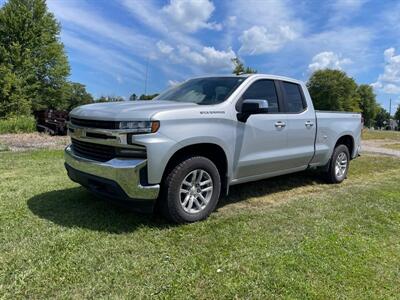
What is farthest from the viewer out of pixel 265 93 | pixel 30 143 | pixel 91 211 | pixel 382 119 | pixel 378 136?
pixel 382 119

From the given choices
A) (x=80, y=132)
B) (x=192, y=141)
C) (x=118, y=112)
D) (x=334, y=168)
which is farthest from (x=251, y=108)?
(x=334, y=168)

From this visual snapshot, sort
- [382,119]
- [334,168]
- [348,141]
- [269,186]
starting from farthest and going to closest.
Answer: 1. [382,119]
2. [348,141]
3. [334,168]
4. [269,186]

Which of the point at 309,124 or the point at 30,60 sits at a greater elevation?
the point at 30,60

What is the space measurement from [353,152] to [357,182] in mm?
639

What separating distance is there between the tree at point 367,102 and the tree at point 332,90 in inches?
501

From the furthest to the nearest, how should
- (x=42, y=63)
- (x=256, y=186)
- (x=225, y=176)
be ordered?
(x=42, y=63) < (x=256, y=186) < (x=225, y=176)

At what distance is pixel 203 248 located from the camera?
11.6ft

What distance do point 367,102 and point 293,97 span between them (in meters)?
72.6

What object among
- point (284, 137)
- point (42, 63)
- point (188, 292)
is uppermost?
point (42, 63)

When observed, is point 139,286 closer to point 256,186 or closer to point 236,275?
point 236,275

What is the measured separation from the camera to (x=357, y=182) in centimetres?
709

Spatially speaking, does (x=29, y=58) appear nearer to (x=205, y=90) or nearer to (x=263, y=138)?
(x=205, y=90)

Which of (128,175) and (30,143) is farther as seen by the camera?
(30,143)

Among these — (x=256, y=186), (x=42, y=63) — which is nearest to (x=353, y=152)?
(x=256, y=186)
